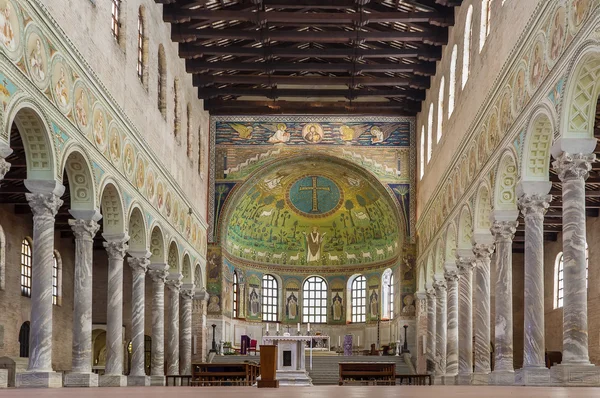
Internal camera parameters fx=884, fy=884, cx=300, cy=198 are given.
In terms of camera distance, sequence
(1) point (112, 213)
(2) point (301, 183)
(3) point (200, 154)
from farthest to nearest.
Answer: (2) point (301, 183), (3) point (200, 154), (1) point (112, 213)

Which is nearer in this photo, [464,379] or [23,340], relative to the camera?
[464,379]

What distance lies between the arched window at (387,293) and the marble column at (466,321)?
61.3 ft

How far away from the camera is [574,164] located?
16.0 meters

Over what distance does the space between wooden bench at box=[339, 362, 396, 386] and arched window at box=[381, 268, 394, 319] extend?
18.1 m

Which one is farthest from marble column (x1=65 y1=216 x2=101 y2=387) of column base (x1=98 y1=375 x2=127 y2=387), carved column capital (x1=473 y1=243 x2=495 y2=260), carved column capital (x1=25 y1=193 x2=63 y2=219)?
carved column capital (x1=473 y1=243 x2=495 y2=260)

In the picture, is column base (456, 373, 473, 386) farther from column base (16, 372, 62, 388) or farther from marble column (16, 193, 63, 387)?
column base (16, 372, 62, 388)

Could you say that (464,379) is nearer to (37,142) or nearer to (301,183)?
(37,142)

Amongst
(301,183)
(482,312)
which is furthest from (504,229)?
(301,183)

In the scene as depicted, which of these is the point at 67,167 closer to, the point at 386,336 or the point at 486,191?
the point at 486,191

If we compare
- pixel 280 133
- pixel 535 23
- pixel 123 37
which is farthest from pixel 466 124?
pixel 280 133

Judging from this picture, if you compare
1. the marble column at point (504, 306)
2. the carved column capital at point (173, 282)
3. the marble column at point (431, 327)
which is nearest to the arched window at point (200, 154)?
the carved column capital at point (173, 282)

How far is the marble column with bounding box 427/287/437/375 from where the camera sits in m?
35.7

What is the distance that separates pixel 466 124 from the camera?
26.5 m

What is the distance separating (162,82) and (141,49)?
314 centimetres
